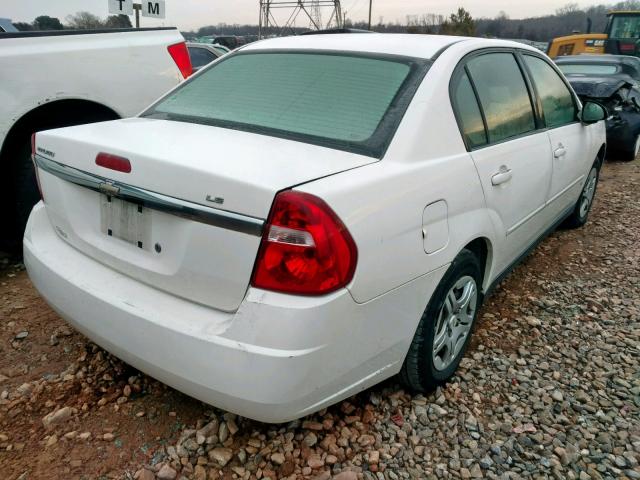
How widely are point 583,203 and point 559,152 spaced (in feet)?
5.06

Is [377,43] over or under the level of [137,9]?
under

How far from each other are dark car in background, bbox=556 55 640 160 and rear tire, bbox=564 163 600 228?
2.41 m

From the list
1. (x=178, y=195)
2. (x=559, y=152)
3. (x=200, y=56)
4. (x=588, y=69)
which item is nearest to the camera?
(x=178, y=195)

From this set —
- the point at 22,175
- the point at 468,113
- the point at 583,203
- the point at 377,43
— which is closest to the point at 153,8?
the point at 22,175

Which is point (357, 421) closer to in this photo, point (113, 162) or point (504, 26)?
point (113, 162)

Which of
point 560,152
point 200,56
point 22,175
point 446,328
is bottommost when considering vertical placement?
point 446,328

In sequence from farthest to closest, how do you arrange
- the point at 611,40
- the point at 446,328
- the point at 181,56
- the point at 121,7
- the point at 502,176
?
the point at 611,40, the point at 121,7, the point at 181,56, the point at 502,176, the point at 446,328

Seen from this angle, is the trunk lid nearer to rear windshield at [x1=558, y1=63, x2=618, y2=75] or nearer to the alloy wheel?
the alloy wheel

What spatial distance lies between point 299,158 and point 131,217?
63cm

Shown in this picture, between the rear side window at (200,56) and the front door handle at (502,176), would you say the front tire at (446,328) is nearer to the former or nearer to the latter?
the front door handle at (502,176)

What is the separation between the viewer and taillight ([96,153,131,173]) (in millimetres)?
1830

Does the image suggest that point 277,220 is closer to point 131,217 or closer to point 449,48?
point 131,217

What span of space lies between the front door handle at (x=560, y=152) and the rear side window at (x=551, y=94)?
151 millimetres

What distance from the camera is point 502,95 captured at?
2.83 metres
